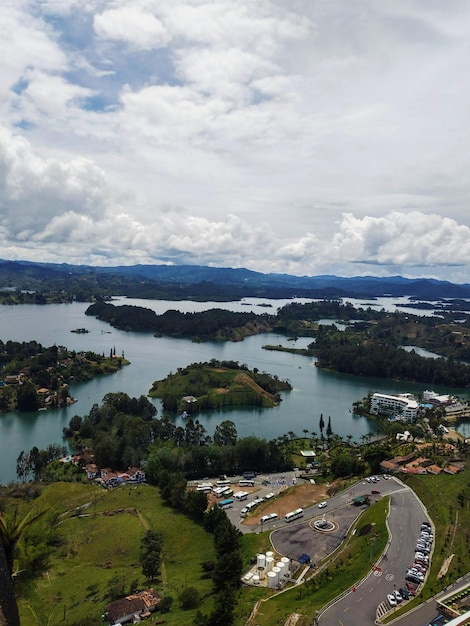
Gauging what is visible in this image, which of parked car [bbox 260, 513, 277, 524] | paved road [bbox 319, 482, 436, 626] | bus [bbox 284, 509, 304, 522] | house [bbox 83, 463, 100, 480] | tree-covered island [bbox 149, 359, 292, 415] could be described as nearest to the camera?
paved road [bbox 319, 482, 436, 626]

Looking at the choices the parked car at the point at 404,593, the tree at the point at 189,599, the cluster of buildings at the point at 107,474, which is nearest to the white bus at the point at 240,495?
the cluster of buildings at the point at 107,474

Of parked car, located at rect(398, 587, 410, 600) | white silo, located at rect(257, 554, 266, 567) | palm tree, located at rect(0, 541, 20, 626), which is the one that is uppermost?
palm tree, located at rect(0, 541, 20, 626)

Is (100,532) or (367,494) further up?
(367,494)

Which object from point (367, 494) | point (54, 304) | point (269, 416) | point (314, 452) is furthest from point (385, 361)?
point (54, 304)

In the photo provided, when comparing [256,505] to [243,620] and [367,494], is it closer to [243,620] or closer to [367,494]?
[367,494]

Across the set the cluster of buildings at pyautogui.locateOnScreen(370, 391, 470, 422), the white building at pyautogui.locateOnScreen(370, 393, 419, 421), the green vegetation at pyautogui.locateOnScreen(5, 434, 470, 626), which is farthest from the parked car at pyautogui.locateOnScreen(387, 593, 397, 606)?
the white building at pyautogui.locateOnScreen(370, 393, 419, 421)

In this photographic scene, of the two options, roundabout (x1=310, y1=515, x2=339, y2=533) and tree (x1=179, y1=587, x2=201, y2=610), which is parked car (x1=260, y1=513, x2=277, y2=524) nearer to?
roundabout (x1=310, y1=515, x2=339, y2=533)
